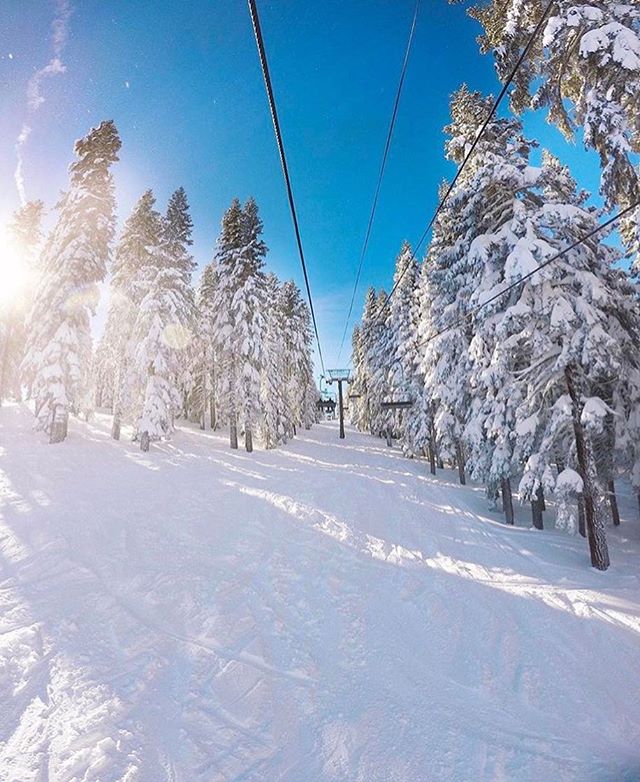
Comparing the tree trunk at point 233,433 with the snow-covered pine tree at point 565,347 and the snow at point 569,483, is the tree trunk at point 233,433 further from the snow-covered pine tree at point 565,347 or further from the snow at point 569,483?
the snow at point 569,483

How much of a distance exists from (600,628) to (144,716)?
20.5ft

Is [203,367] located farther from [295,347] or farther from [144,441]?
[144,441]

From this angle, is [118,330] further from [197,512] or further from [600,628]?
[600,628]

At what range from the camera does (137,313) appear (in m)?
20.4

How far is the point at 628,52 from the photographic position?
6699mm

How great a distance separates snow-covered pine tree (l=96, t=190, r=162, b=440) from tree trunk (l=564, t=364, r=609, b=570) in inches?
771

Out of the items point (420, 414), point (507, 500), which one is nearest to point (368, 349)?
point (420, 414)

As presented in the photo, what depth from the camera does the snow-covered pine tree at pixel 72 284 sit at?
1650 cm

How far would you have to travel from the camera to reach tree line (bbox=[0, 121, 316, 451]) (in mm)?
17484

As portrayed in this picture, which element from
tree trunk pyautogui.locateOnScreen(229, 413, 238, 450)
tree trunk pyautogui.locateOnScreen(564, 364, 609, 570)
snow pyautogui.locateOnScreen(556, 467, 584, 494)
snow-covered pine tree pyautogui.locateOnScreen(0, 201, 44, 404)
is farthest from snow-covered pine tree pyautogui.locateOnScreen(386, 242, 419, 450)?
snow-covered pine tree pyautogui.locateOnScreen(0, 201, 44, 404)

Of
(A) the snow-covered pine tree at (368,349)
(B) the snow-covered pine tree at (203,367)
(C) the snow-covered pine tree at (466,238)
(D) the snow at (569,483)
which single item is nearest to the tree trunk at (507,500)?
(C) the snow-covered pine tree at (466,238)

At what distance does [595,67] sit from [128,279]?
21515 millimetres

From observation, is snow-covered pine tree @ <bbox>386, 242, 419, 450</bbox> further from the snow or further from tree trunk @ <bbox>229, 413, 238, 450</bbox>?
the snow

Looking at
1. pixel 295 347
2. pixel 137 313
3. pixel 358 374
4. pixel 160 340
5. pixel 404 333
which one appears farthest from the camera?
pixel 358 374
